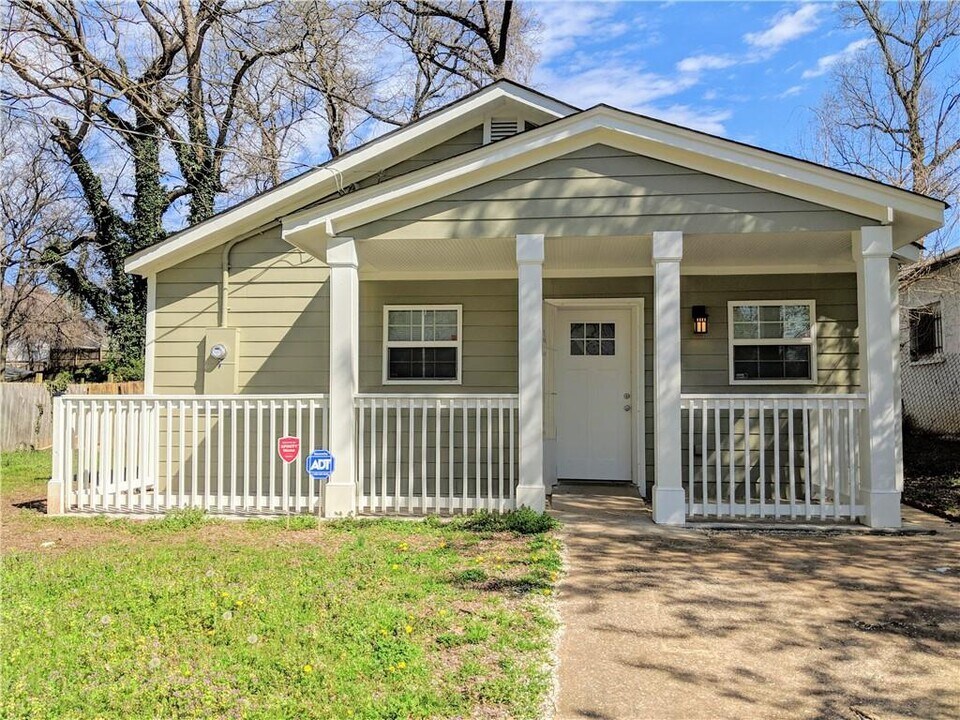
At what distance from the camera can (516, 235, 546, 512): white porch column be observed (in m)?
5.95

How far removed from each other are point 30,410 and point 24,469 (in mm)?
4142

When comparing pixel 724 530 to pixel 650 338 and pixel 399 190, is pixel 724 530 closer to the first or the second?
pixel 650 338

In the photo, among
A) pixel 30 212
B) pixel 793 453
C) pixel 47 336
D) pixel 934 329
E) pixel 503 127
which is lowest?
pixel 793 453

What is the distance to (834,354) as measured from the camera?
736 centimetres

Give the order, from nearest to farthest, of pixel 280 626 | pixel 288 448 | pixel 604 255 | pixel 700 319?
1. pixel 280 626
2. pixel 288 448
3. pixel 604 255
4. pixel 700 319

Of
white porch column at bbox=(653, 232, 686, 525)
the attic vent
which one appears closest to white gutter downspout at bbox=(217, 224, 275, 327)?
the attic vent

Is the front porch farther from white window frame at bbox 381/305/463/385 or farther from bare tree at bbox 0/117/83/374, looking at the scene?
bare tree at bbox 0/117/83/374

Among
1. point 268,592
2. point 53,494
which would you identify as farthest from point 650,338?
point 53,494

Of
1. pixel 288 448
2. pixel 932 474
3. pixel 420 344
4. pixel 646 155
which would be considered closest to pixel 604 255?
pixel 646 155

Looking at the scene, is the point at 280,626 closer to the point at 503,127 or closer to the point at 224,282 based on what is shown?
the point at 224,282

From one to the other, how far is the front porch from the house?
3cm

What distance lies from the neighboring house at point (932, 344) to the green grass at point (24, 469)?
15055mm

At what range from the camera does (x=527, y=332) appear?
6.05 meters

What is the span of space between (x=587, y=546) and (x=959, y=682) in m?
2.60
